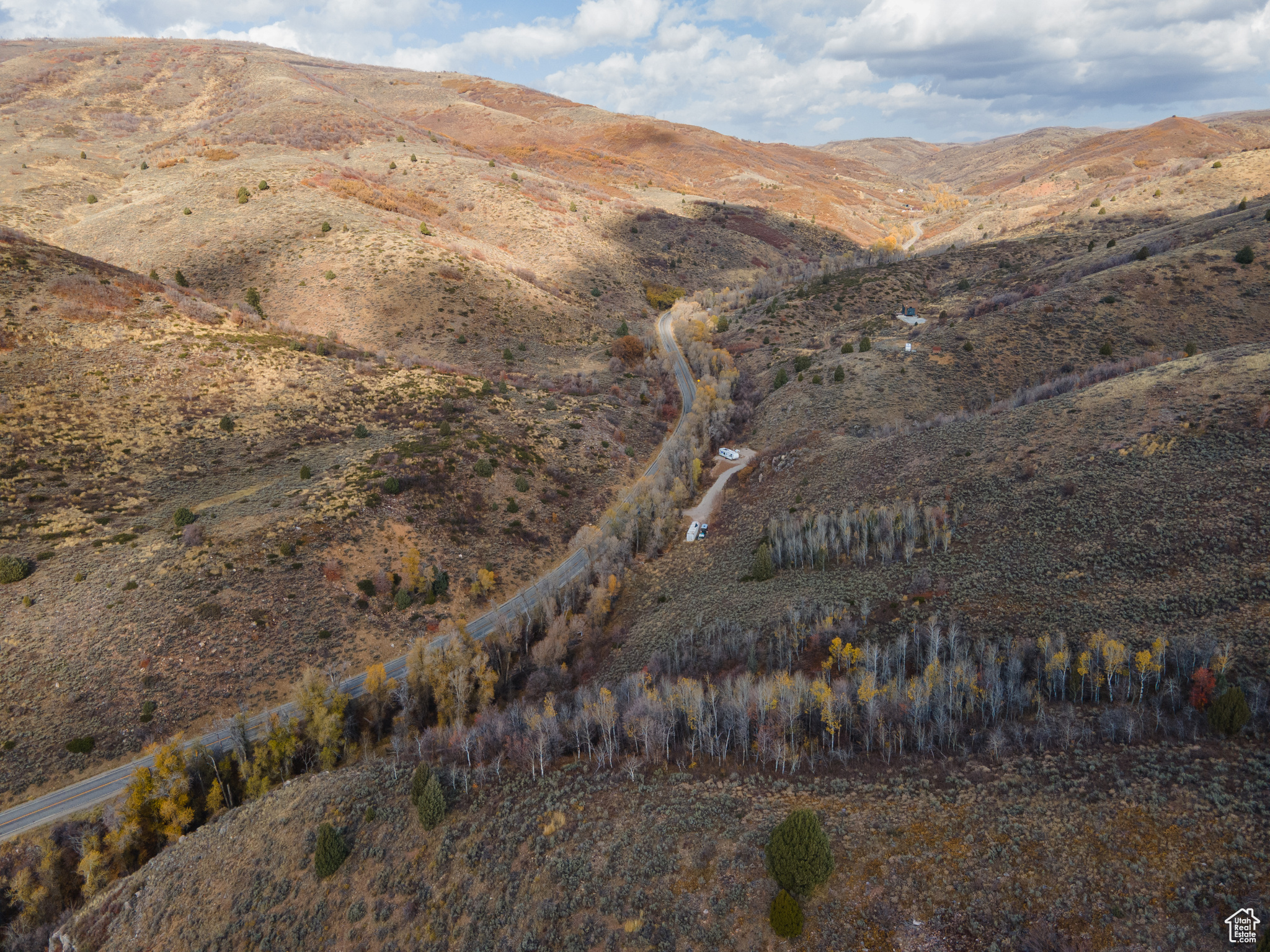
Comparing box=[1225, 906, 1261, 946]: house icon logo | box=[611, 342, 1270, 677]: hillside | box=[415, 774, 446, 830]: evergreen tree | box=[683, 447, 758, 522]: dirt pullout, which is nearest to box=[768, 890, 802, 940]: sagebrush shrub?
→ box=[1225, 906, 1261, 946]: house icon logo

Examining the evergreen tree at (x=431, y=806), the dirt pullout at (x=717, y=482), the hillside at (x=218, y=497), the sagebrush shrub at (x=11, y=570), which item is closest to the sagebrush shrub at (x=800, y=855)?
the evergreen tree at (x=431, y=806)

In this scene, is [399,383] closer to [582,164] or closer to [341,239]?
[341,239]

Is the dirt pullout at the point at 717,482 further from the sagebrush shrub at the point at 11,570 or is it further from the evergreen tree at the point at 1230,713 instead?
the sagebrush shrub at the point at 11,570

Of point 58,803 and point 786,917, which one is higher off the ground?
point 786,917

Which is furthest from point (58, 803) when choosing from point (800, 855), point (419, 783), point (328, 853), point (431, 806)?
point (800, 855)

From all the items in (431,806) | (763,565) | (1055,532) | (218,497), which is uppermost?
(218,497)

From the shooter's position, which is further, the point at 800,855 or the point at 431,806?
the point at 431,806

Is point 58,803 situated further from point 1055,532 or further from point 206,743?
point 1055,532
